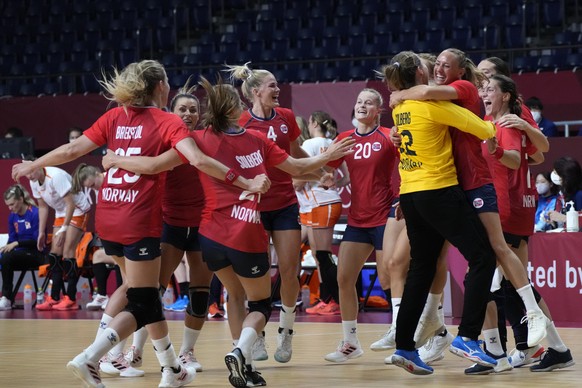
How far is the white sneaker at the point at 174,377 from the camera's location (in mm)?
5844

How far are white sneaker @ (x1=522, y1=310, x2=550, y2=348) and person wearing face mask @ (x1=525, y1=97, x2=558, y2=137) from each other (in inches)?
250

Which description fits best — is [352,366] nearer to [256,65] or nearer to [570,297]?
[570,297]

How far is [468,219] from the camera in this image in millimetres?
6043

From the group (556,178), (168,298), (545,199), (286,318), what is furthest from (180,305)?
(286,318)

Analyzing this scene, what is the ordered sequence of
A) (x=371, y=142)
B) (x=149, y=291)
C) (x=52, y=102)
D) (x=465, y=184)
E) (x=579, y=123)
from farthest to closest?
1. (x=52, y=102)
2. (x=579, y=123)
3. (x=371, y=142)
4. (x=465, y=184)
5. (x=149, y=291)

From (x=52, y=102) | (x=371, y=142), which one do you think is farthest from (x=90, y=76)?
(x=371, y=142)

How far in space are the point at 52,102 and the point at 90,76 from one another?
257cm

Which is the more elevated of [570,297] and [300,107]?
[300,107]

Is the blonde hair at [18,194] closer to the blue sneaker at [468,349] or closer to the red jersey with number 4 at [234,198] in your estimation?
the red jersey with number 4 at [234,198]

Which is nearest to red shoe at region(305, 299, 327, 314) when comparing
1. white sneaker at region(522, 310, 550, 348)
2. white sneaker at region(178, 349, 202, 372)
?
white sneaker at region(178, 349, 202, 372)

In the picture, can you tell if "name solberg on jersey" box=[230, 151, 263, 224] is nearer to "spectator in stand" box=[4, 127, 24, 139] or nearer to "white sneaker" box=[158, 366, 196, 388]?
"white sneaker" box=[158, 366, 196, 388]

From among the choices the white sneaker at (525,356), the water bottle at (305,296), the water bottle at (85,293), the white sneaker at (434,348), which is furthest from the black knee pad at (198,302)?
the water bottle at (85,293)

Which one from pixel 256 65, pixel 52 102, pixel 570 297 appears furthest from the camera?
pixel 256 65

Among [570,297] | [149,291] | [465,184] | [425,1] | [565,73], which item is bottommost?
[570,297]
